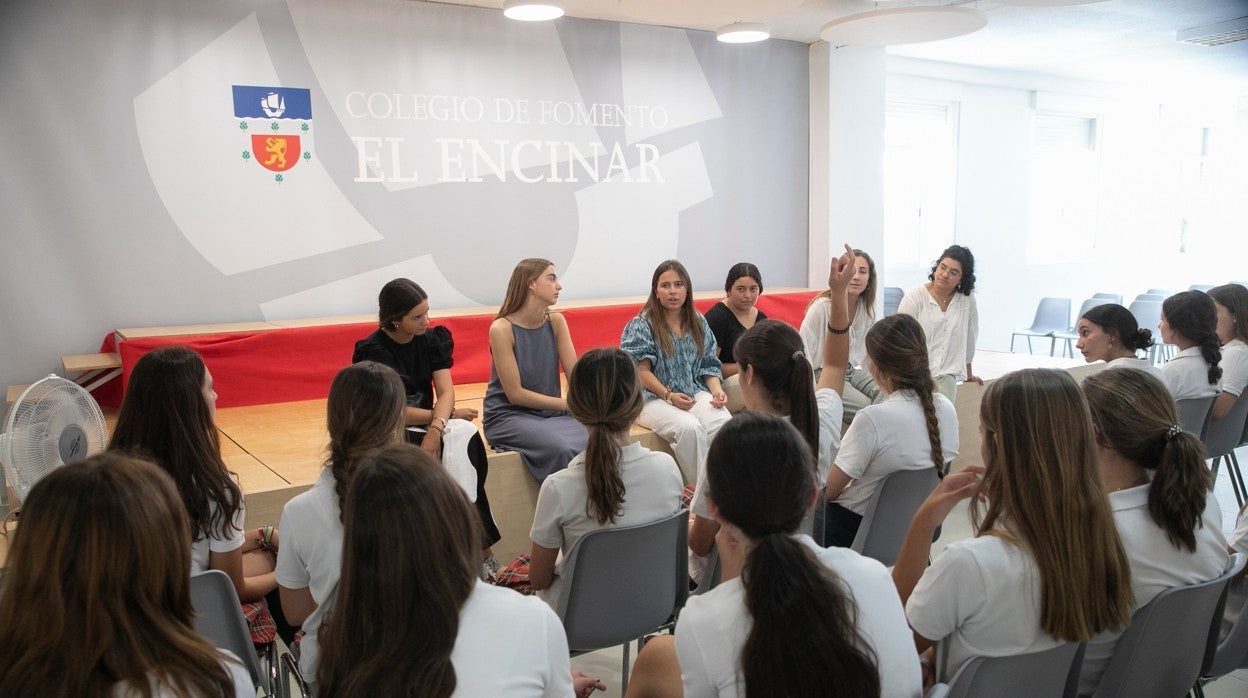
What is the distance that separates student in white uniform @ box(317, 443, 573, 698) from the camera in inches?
52.9

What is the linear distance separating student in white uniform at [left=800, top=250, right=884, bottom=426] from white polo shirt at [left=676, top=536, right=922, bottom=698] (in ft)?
10.8

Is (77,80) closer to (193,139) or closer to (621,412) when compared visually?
(193,139)

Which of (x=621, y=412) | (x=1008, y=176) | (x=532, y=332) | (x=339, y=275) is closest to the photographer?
(x=621, y=412)

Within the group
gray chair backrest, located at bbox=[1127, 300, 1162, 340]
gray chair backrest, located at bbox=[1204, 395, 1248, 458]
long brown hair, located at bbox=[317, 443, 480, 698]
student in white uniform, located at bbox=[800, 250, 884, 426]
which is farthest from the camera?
gray chair backrest, located at bbox=[1127, 300, 1162, 340]

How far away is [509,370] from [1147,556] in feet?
9.17

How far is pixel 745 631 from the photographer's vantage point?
1.44 meters

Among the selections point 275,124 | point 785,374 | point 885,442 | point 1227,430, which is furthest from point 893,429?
point 275,124

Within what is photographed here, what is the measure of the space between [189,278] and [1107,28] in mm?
7590

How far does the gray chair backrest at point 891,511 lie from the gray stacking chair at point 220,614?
1.84m

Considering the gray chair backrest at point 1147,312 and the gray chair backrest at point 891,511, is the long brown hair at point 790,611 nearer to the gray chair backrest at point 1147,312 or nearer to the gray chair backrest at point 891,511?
the gray chair backrest at point 891,511

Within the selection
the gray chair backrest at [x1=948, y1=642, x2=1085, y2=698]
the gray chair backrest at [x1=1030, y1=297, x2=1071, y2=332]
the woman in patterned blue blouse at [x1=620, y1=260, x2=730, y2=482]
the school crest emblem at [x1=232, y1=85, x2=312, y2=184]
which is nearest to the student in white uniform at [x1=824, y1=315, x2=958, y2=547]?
the gray chair backrest at [x1=948, y1=642, x2=1085, y2=698]

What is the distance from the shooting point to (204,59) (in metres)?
5.26

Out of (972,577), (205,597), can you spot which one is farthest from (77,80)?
(972,577)

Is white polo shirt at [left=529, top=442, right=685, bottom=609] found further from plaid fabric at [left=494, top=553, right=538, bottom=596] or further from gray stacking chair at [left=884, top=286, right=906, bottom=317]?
gray stacking chair at [left=884, top=286, right=906, bottom=317]
